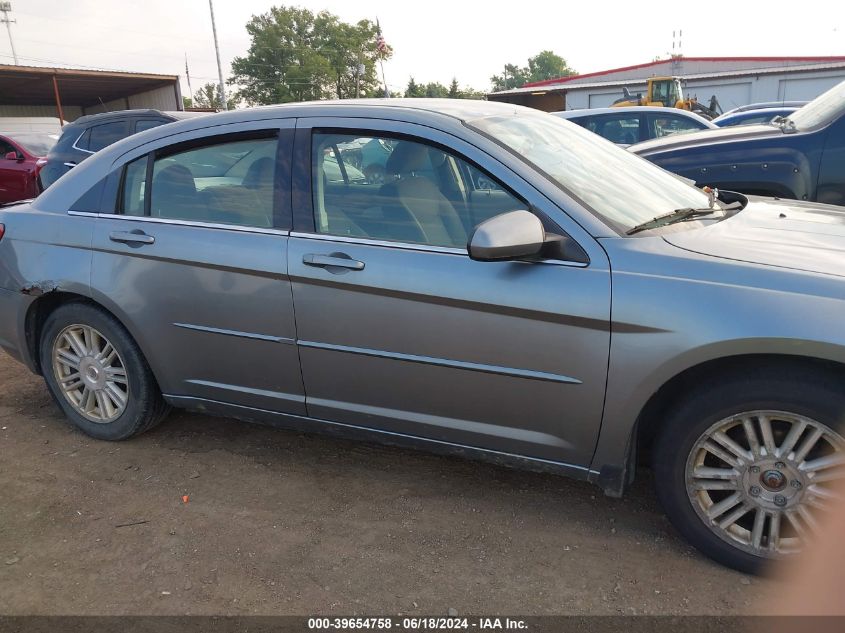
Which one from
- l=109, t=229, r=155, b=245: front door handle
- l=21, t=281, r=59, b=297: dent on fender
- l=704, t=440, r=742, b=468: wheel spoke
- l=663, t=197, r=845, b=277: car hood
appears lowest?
l=704, t=440, r=742, b=468: wheel spoke

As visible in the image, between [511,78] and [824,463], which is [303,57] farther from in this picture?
[824,463]

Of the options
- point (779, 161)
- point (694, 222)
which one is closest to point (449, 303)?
point (694, 222)

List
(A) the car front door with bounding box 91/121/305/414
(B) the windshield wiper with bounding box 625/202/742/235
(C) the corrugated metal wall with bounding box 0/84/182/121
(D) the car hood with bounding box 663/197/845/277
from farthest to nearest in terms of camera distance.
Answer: (C) the corrugated metal wall with bounding box 0/84/182/121 < (A) the car front door with bounding box 91/121/305/414 < (B) the windshield wiper with bounding box 625/202/742/235 < (D) the car hood with bounding box 663/197/845/277

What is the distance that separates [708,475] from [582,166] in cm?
136

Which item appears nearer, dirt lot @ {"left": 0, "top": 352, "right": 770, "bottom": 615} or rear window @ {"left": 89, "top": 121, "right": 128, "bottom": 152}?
dirt lot @ {"left": 0, "top": 352, "right": 770, "bottom": 615}

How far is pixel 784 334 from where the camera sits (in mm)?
2102

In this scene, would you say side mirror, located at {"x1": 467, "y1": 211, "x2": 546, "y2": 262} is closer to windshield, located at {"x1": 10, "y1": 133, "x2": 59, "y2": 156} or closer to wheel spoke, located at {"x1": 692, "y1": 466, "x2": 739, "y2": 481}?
wheel spoke, located at {"x1": 692, "y1": 466, "x2": 739, "y2": 481}

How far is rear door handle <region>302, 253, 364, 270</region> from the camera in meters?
2.73

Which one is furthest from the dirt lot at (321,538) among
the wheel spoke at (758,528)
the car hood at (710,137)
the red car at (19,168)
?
the red car at (19,168)

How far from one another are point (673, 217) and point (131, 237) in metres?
2.51

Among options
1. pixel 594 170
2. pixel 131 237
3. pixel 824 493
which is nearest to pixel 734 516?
pixel 824 493

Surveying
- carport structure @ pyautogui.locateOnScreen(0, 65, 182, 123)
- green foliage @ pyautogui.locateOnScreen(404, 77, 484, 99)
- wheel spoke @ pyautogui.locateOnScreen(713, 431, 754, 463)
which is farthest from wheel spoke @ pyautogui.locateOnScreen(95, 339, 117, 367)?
green foliage @ pyautogui.locateOnScreen(404, 77, 484, 99)

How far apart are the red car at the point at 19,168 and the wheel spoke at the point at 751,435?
37.1 ft

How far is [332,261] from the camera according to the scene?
2764mm
